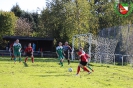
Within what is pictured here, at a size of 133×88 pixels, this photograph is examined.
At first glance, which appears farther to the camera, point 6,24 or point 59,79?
point 6,24

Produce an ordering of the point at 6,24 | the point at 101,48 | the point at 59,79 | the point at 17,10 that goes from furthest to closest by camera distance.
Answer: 1. the point at 17,10
2. the point at 6,24
3. the point at 101,48
4. the point at 59,79

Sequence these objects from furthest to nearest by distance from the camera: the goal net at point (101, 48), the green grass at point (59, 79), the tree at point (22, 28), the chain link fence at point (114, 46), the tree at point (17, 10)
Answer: the tree at point (17, 10) < the tree at point (22, 28) < the goal net at point (101, 48) < the chain link fence at point (114, 46) < the green grass at point (59, 79)

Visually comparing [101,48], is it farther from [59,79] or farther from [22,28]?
[22,28]

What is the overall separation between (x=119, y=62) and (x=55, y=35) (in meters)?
23.3

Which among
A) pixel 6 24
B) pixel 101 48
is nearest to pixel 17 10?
pixel 6 24

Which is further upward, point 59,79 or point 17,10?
point 17,10

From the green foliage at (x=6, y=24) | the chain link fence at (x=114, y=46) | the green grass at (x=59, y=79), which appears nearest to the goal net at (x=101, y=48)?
the chain link fence at (x=114, y=46)

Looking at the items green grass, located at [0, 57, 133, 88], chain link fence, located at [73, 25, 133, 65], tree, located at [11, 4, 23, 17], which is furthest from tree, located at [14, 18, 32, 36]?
green grass, located at [0, 57, 133, 88]

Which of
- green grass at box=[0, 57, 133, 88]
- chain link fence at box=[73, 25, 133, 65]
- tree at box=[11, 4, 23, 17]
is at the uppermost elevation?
tree at box=[11, 4, 23, 17]

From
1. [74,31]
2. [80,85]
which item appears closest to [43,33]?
[74,31]

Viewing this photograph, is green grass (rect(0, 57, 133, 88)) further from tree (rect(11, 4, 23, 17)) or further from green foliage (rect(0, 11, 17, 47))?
tree (rect(11, 4, 23, 17))

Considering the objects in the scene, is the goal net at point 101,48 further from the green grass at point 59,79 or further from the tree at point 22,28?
the tree at point 22,28

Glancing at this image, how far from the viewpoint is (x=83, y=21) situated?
46.7 meters

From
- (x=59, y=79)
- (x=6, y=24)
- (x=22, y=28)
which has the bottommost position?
(x=59, y=79)
